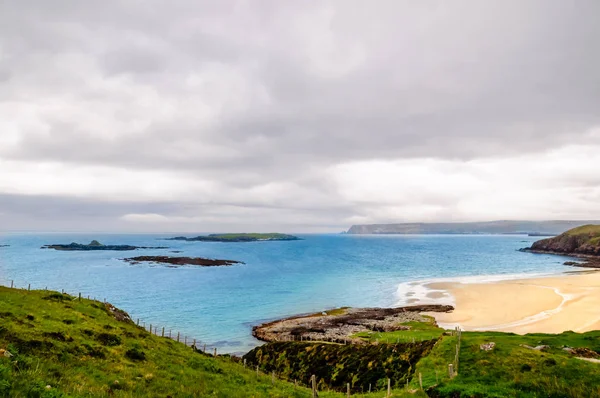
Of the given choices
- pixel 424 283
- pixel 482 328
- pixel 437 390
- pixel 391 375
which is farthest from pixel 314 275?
pixel 437 390

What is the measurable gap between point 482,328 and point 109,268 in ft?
516

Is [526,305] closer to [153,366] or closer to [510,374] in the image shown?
A: [510,374]

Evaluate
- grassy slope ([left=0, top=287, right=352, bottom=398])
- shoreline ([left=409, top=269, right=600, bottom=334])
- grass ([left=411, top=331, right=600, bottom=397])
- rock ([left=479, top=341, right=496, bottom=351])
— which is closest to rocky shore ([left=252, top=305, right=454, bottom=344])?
shoreline ([left=409, top=269, right=600, bottom=334])

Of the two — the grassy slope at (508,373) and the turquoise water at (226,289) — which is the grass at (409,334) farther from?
the grassy slope at (508,373)

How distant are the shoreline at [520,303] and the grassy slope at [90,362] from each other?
198 ft

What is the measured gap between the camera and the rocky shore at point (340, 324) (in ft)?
215

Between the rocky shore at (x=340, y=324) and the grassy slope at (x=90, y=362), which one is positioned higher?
the grassy slope at (x=90, y=362)

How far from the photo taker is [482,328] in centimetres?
6800

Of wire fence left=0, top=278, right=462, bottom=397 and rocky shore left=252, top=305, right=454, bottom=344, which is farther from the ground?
wire fence left=0, top=278, right=462, bottom=397

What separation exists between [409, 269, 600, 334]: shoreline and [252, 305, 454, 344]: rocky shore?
7.00 m

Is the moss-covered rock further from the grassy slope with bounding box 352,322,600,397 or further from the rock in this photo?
the rock

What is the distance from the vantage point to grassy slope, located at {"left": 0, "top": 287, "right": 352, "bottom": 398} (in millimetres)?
14258

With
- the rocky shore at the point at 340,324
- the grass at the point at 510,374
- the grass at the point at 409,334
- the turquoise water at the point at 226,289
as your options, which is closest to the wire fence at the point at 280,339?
the grass at the point at 510,374

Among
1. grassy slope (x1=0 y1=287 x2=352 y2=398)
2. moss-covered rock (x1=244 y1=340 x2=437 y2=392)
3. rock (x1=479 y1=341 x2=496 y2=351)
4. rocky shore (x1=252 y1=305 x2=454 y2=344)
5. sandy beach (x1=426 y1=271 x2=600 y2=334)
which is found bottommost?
rocky shore (x1=252 y1=305 x2=454 y2=344)
